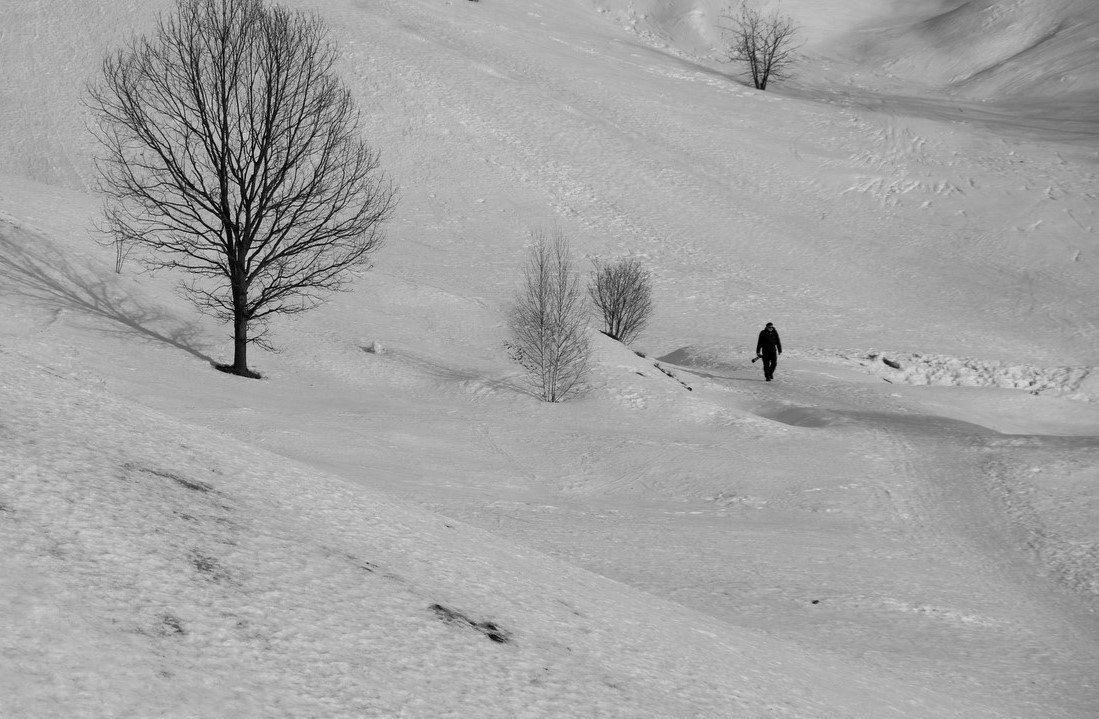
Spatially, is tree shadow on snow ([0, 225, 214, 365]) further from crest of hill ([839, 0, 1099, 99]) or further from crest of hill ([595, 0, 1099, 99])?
crest of hill ([595, 0, 1099, 99])

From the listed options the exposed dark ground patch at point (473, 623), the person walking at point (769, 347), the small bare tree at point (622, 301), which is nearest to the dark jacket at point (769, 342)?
the person walking at point (769, 347)

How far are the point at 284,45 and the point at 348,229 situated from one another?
3.54 metres

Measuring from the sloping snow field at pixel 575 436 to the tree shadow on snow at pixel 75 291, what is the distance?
0.11m

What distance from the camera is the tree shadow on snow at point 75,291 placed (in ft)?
60.0

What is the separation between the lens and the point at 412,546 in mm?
5410

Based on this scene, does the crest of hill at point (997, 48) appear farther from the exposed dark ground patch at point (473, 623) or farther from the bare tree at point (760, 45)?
the exposed dark ground patch at point (473, 623)

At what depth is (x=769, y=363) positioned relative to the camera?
76.3 ft

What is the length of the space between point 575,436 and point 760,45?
5985 centimetres

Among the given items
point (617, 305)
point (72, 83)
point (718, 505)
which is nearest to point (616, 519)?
point (718, 505)

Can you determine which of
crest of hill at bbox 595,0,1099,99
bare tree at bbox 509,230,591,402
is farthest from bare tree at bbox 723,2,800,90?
bare tree at bbox 509,230,591,402

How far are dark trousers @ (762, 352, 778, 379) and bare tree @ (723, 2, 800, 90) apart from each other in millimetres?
39517

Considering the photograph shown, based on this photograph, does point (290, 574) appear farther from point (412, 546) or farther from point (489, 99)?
point (489, 99)

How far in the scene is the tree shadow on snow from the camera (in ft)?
60.0

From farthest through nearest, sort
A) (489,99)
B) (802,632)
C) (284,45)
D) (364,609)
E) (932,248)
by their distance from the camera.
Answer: (489,99) → (932,248) → (284,45) → (802,632) → (364,609)
